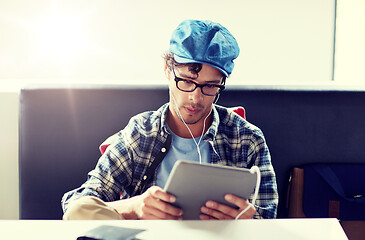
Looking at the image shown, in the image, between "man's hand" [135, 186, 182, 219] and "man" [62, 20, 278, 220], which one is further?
"man" [62, 20, 278, 220]

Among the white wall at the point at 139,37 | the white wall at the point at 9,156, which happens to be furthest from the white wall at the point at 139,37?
the white wall at the point at 9,156

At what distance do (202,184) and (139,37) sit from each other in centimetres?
132

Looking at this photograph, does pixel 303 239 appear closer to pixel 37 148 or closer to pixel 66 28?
pixel 37 148

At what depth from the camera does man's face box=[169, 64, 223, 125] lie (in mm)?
1263

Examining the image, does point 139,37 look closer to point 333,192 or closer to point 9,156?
point 9,156

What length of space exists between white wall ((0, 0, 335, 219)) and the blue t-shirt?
651 mm

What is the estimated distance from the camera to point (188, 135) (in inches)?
54.4

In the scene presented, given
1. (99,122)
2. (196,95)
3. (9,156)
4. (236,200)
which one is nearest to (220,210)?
(236,200)

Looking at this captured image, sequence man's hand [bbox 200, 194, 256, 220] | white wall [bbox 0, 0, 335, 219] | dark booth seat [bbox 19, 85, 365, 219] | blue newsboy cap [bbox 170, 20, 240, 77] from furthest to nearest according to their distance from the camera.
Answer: white wall [bbox 0, 0, 335, 219], dark booth seat [bbox 19, 85, 365, 219], blue newsboy cap [bbox 170, 20, 240, 77], man's hand [bbox 200, 194, 256, 220]

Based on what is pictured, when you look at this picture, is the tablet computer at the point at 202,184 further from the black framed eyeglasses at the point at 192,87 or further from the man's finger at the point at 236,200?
the black framed eyeglasses at the point at 192,87

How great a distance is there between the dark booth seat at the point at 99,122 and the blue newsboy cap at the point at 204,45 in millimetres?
365

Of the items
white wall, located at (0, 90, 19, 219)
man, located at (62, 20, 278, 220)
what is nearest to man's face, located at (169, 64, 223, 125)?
man, located at (62, 20, 278, 220)

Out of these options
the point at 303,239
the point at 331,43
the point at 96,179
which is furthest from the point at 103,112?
the point at 331,43

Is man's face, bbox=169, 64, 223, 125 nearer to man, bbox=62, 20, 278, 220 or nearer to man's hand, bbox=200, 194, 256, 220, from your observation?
man, bbox=62, 20, 278, 220
